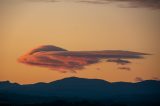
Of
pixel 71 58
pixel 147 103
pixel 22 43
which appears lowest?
pixel 147 103

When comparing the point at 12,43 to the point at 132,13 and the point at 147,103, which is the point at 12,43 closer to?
the point at 132,13

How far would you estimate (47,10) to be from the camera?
7.82 ft

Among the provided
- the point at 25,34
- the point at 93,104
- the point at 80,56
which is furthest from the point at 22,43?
the point at 93,104

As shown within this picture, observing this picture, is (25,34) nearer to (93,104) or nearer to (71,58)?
(71,58)

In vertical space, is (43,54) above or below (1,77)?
above

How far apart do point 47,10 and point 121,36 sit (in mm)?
644

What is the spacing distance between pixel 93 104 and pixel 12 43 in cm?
82

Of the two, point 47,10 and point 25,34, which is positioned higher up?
point 47,10

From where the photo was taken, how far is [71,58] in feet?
7.68

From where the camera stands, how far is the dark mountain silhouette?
7.46ft

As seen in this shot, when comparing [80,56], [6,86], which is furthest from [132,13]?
[6,86]

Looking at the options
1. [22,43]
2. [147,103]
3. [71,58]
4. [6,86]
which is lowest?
[147,103]

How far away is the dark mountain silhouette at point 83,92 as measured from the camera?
2273 mm

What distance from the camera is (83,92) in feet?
7.55
